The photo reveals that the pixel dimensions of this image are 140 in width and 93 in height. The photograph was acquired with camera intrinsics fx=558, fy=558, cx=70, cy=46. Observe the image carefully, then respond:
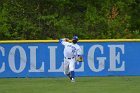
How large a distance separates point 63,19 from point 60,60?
420 inches

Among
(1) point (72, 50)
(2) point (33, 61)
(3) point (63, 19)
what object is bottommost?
(2) point (33, 61)

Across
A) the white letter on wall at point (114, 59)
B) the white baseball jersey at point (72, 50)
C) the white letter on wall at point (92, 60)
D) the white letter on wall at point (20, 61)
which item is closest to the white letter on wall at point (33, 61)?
the white letter on wall at point (20, 61)

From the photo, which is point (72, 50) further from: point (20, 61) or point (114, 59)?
point (20, 61)

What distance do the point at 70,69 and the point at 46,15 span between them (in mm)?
13794

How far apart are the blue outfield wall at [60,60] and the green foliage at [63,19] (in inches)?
333

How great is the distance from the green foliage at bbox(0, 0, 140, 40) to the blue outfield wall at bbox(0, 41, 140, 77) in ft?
27.8

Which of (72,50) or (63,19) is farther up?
(63,19)

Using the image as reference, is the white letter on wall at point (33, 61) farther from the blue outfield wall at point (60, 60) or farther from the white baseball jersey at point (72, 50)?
the white baseball jersey at point (72, 50)

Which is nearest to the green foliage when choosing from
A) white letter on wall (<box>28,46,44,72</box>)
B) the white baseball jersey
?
white letter on wall (<box>28,46,44,72</box>)

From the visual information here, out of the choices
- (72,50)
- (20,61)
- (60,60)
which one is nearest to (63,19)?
(60,60)

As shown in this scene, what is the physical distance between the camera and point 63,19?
34.2m

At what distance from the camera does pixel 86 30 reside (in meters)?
33.9

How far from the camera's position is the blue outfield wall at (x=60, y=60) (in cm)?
2370

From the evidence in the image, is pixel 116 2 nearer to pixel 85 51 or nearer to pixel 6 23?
pixel 6 23
